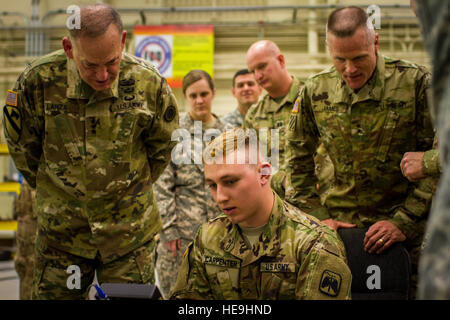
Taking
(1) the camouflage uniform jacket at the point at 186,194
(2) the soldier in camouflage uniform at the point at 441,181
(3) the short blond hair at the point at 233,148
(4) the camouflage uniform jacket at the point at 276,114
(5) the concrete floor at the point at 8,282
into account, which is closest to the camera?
(2) the soldier in camouflage uniform at the point at 441,181

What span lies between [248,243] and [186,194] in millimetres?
1392

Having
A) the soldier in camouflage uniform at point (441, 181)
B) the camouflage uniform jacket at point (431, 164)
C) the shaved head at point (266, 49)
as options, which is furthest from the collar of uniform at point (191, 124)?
the soldier in camouflage uniform at point (441, 181)

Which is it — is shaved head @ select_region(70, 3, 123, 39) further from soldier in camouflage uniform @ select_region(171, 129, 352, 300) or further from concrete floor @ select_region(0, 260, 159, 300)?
concrete floor @ select_region(0, 260, 159, 300)

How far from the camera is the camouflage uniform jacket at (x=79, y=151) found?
1.72m

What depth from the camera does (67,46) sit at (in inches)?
64.8

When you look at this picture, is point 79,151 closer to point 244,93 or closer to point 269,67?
point 269,67

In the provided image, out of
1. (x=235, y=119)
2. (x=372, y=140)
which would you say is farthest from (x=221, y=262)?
(x=235, y=119)

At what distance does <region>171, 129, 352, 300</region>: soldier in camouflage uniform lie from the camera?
1.36 m

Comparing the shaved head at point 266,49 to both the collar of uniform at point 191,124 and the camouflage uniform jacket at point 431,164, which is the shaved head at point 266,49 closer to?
the collar of uniform at point 191,124

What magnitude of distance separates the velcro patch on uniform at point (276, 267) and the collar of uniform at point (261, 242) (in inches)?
1.1

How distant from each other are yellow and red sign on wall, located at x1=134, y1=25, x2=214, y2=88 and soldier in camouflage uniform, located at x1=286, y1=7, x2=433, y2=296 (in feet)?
13.5

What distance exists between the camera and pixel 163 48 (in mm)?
5914
